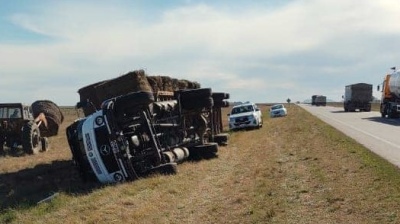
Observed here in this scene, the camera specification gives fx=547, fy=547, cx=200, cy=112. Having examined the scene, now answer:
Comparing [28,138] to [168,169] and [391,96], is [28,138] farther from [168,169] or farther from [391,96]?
[391,96]

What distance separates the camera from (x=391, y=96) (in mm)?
43188

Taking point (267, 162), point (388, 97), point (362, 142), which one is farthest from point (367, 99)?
point (267, 162)

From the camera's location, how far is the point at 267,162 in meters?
15.9

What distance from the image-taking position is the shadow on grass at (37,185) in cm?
1254

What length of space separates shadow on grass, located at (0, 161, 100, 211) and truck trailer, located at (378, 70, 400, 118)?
2976 cm

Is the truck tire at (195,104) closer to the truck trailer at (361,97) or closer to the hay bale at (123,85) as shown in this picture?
the hay bale at (123,85)

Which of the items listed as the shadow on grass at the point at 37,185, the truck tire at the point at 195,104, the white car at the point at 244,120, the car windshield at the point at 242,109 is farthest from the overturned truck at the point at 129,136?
the car windshield at the point at 242,109

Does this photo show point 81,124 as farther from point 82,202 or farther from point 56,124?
point 56,124

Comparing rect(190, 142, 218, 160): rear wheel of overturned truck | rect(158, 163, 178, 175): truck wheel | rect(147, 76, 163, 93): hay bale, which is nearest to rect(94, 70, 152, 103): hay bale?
rect(147, 76, 163, 93): hay bale

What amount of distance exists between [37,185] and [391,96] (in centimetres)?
3485

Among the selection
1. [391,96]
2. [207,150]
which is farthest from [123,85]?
[391,96]

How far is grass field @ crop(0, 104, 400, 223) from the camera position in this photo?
9055 mm

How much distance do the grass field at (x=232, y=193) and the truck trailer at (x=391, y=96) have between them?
84.1 feet

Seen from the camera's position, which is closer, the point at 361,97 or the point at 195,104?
the point at 195,104
